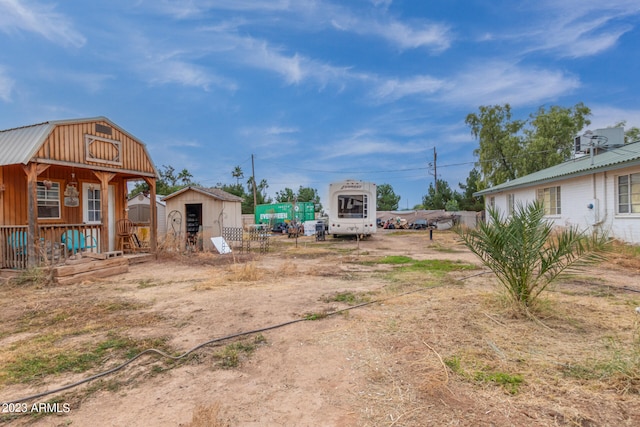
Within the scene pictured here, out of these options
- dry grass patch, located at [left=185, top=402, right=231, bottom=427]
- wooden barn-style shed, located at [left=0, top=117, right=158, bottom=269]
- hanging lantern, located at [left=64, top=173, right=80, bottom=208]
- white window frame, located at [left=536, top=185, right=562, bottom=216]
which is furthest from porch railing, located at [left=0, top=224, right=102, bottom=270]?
white window frame, located at [left=536, top=185, right=562, bottom=216]

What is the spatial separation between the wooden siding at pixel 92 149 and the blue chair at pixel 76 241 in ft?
6.12

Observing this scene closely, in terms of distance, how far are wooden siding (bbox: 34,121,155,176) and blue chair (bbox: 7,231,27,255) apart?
1.88 metres

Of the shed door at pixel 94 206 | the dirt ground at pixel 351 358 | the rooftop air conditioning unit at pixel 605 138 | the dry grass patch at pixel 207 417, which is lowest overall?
the dirt ground at pixel 351 358

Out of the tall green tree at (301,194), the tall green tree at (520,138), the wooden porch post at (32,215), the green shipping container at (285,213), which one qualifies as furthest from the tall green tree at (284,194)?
the wooden porch post at (32,215)

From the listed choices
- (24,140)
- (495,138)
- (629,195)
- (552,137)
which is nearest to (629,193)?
(629,195)

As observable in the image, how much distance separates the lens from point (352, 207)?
15625 mm

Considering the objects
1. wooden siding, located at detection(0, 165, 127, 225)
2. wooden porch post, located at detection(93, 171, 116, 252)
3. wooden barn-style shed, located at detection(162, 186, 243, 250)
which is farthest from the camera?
wooden barn-style shed, located at detection(162, 186, 243, 250)

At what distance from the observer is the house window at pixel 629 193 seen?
9750 mm

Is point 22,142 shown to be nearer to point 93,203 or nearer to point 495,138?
point 93,203

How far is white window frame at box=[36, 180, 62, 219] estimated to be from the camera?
8570 mm

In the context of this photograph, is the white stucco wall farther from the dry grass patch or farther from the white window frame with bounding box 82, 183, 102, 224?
the white window frame with bounding box 82, 183, 102, 224

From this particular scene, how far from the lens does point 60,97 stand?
1683 cm

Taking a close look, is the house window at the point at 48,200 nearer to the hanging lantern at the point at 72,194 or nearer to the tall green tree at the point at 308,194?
the hanging lantern at the point at 72,194

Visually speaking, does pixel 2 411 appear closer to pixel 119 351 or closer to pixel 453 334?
pixel 119 351
